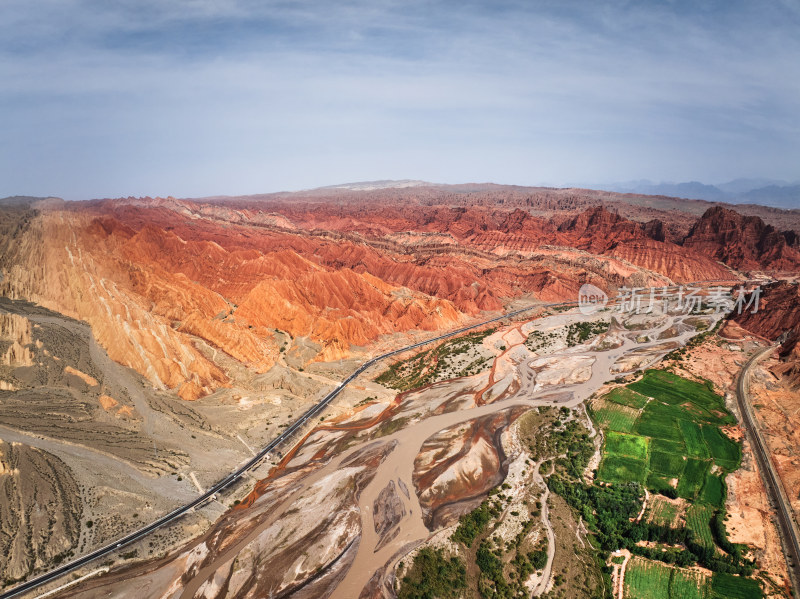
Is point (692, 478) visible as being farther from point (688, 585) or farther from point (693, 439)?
point (688, 585)

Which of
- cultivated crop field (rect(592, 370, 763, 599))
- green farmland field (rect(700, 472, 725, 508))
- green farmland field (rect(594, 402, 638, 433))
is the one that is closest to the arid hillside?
green farmland field (rect(594, 402, 638, 433))

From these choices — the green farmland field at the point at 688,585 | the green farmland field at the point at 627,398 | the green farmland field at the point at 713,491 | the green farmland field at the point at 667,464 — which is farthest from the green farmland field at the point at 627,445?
the green farmland field at the point at 688,585

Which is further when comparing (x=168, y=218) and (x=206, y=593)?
(x=168, y=218)

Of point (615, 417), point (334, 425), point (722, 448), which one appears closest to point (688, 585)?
point (722, 448)

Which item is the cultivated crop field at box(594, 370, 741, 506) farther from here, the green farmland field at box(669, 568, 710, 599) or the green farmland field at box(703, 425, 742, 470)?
the green farmland field at box(669, 568, 710, 599)

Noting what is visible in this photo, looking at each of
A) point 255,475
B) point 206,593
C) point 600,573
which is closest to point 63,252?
point 255,475

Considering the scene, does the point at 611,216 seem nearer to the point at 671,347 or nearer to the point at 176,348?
the point at 671,347

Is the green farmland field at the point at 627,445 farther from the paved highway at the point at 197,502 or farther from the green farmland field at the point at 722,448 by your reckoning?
the paved highway at the point at 197,502
